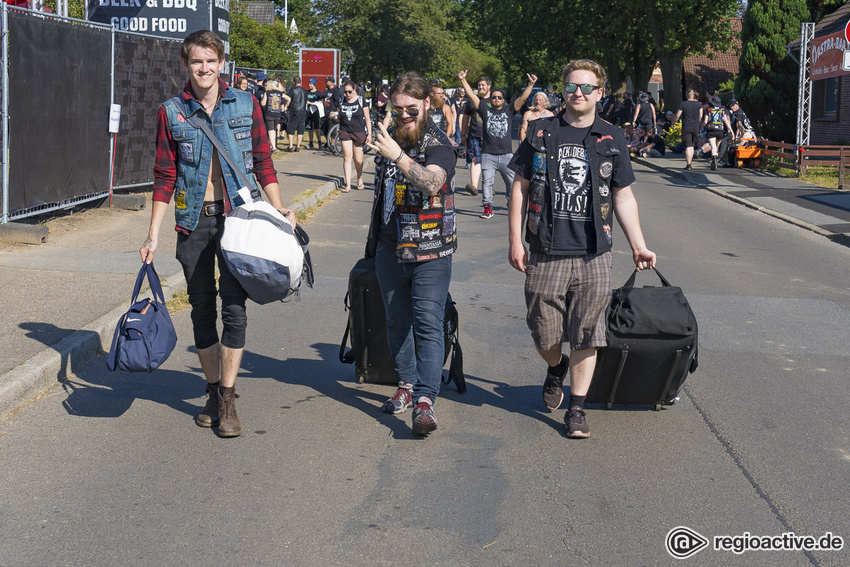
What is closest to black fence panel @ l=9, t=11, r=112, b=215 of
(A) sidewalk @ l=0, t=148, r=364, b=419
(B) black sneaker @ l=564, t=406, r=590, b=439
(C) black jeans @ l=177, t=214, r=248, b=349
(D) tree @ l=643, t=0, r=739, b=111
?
(A) sidewalk @ l=0, t=148, r=364, b=419

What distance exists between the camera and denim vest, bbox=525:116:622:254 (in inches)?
190

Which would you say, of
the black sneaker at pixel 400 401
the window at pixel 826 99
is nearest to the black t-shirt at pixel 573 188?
the black sneaker at pixel 400 401

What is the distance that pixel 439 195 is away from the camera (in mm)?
4902

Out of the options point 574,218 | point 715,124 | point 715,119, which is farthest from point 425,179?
point 715,124

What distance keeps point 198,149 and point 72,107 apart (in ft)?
24.4

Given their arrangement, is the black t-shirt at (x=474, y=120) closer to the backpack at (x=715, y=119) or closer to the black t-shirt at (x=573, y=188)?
the black t-shirt at (x=573, y=188)

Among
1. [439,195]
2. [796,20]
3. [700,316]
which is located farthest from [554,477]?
[796,20]

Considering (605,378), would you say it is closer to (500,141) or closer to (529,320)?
(529,320)

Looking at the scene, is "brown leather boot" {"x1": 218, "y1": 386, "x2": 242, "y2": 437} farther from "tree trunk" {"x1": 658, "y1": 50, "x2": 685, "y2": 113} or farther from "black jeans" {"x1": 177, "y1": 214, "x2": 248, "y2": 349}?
"tree trunk" {"x1": 658, "y1": 50, "x2": 685, "y2": 113}

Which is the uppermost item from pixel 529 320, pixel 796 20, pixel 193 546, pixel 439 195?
pixel 796 20

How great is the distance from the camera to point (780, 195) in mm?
18125

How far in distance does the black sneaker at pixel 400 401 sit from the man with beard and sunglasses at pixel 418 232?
0.28 m

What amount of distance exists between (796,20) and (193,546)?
25807mm

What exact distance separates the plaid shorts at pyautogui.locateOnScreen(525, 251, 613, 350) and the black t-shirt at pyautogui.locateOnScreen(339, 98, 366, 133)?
11.8 meters
